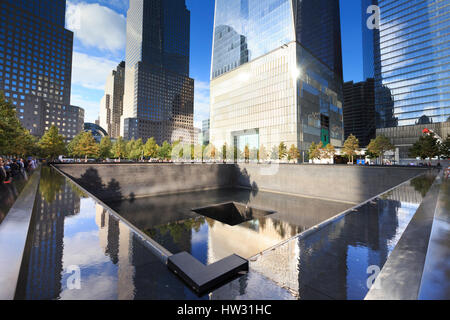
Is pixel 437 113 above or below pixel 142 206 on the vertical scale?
above

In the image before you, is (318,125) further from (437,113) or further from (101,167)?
(101,167)

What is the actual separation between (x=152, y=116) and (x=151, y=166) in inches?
4658

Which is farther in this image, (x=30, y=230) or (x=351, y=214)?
(x=351, y=214)

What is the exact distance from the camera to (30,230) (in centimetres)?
479

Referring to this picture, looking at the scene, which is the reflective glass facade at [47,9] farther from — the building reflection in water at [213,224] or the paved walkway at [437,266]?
the paved walkway at [437,266]

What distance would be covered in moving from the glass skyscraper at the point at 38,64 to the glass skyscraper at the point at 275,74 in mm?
83032

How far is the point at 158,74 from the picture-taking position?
140875 millimetres

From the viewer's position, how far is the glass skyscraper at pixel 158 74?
132 metres

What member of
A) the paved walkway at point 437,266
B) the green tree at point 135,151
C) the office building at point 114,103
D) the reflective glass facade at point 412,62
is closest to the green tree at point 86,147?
the green tree at point 135,151

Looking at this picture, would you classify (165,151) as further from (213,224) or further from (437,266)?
(437,266)

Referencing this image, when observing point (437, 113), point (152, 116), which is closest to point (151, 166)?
point (437, 113)

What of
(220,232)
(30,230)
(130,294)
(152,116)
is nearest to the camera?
(130,294)

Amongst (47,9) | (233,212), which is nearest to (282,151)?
(233,212)

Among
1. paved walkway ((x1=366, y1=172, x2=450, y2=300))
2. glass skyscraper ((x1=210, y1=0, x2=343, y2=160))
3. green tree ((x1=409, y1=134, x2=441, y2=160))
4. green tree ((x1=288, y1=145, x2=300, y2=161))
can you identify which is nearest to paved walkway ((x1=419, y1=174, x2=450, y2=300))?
paved walkway ((x1=366, y1=172, x2=450, y2=300))
